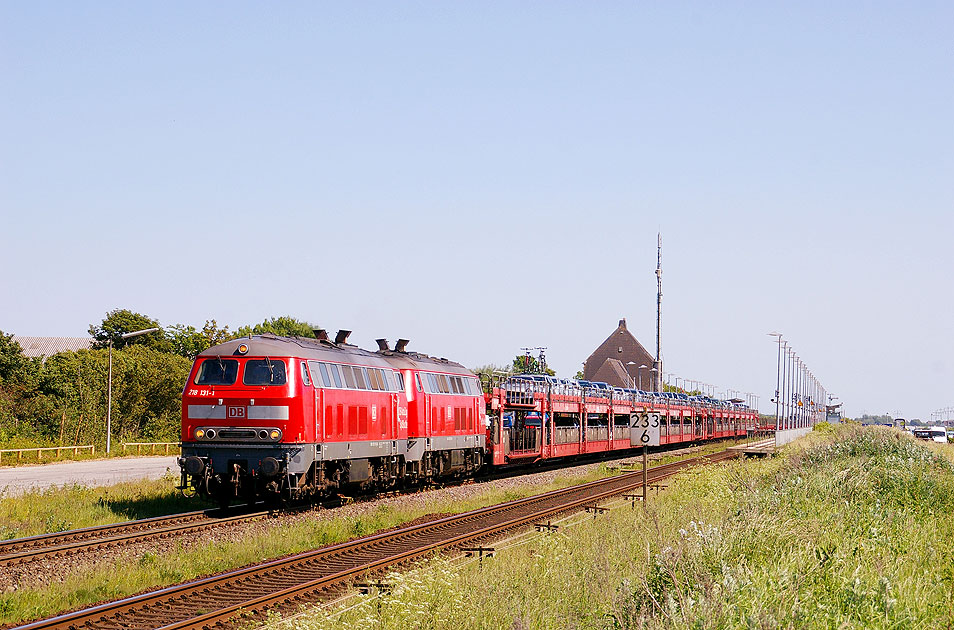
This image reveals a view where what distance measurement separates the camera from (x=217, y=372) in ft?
73.6

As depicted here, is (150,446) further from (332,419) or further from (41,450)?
(332,419)

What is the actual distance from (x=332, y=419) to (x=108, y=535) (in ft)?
20.8

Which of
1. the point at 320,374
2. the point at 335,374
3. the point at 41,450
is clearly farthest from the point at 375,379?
the point at 41,450

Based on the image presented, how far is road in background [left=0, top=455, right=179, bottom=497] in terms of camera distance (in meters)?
A: 31.4

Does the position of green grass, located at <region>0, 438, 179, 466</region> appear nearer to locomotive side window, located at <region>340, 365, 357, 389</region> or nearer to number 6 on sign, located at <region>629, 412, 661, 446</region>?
locomotive side window, located at <region>340, 365, 357, 389</region>

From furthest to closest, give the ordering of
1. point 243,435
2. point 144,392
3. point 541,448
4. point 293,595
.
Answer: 1. point 144,392
2. point 541,448
3. point 243,435
4. point 293,595

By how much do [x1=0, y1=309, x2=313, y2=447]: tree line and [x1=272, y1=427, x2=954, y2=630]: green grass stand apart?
3517cm

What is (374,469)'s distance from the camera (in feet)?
88.2

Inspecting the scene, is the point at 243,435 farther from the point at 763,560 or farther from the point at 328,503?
the point at 763,560

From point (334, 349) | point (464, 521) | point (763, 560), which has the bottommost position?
point (464, 521)

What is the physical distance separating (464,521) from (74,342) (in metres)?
116

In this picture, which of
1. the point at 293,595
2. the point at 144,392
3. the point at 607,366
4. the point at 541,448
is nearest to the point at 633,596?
the point at 293,595

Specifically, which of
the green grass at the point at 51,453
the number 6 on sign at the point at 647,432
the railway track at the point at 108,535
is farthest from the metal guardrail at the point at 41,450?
the number 6 on sign at the point at 647,432

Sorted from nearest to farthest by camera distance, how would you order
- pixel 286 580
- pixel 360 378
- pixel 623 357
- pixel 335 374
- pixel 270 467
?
1. pixel 286 580
2. pixel 270 467
3. pixel 335 374
4. pixel 360 378
5. pixel 623 357
